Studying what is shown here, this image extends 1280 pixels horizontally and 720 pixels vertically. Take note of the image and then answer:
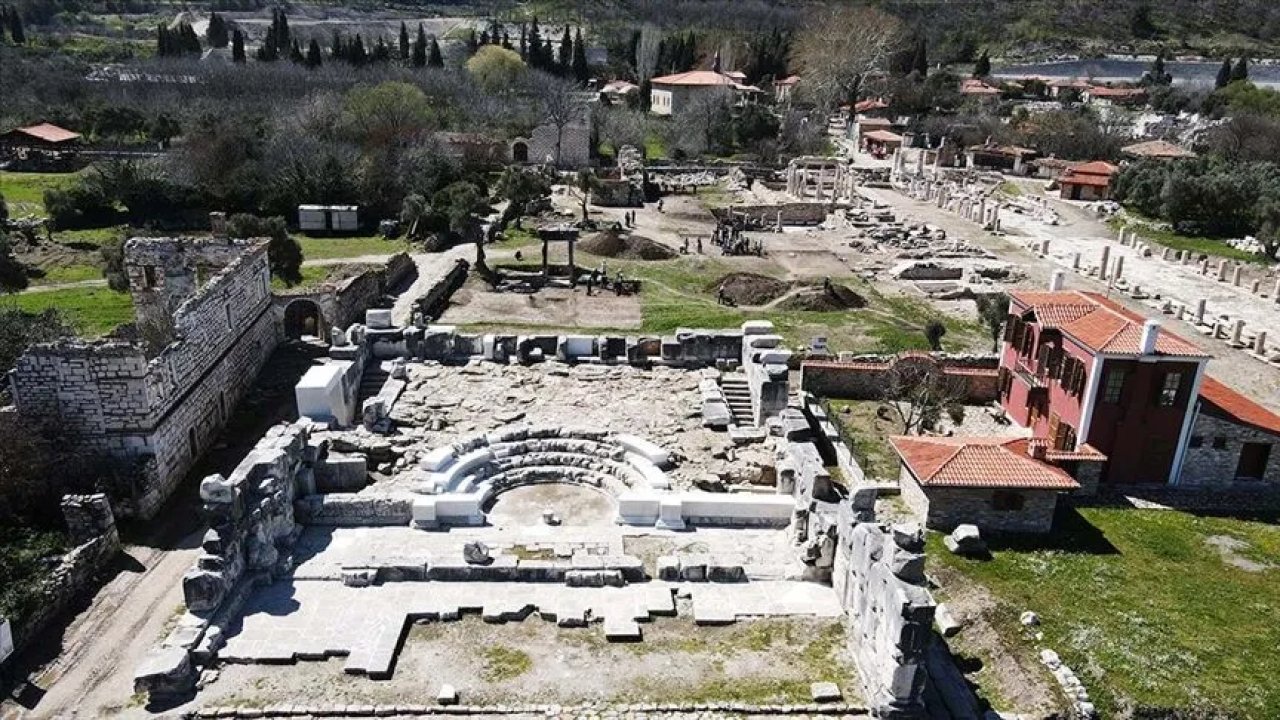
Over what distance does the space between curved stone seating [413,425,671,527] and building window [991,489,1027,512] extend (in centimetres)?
858

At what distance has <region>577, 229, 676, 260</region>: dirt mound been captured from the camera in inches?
2064

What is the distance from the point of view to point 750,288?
149ft

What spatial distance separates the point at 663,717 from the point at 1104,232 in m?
60.7

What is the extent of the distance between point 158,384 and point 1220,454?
1165 inches

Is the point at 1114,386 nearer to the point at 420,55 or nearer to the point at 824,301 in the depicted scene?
the point at 824,301

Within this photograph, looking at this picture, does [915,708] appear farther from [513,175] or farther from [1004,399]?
[513,175]

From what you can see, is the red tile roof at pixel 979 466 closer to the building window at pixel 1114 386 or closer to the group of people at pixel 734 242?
the building window at pixel 1114 386

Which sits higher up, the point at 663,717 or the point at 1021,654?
the point at 663,717

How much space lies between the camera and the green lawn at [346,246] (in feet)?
165

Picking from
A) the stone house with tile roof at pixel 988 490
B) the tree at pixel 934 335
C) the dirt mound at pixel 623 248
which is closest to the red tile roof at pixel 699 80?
the dirt mound at pixel 623 248

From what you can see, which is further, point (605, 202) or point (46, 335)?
point (605, 202)

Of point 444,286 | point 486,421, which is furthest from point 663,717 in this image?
point 444,286

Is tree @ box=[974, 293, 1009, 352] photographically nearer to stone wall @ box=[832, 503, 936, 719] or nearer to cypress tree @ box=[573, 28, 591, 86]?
stone wall @ box=[832, 503, 936, 719]

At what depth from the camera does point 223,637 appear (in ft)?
53.7
